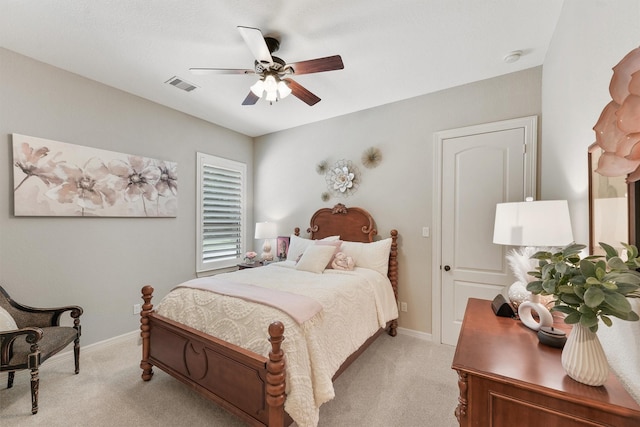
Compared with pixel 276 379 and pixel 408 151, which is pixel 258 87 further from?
pixel 276 379

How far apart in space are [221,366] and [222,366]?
0.04ft

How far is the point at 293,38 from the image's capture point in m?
2.20

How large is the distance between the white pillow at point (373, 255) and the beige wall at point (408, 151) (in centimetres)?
27

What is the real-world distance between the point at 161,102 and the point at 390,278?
365 cm

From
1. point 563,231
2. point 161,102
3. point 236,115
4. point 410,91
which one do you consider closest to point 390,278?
point 563,231

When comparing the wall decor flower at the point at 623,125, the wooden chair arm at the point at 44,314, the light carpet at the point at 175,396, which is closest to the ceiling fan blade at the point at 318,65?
the wall decor flower at the point at 623,125

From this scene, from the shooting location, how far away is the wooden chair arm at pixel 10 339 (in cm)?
191

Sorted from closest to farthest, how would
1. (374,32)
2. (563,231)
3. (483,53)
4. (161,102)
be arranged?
1. (563,231)
2. (374,32)
3. (483,53)
4. (161,102)

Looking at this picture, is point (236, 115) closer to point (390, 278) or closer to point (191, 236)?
point (191, 236)

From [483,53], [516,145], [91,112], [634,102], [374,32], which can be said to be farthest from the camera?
[91,112]

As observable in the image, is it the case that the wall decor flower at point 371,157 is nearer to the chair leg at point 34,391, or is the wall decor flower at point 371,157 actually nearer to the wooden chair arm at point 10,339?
the wooden chair arm at point 10,339

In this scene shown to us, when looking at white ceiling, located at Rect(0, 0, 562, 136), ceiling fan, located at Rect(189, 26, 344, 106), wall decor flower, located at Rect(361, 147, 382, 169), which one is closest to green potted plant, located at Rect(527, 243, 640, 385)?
ceiling fan, located at Rect(189, 26, 344, 106)

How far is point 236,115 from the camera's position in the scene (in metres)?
3.81

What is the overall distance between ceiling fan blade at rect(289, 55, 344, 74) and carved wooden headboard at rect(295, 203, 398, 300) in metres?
1.95
